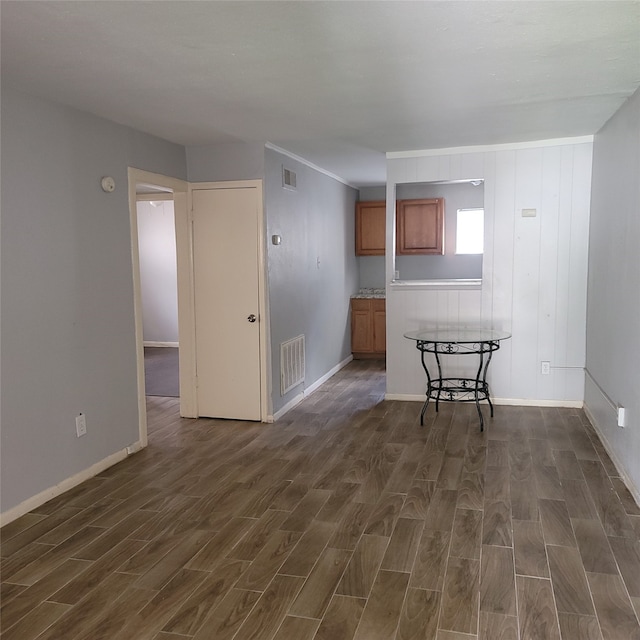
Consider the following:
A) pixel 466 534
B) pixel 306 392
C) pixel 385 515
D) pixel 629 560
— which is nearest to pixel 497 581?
pixel 466 534

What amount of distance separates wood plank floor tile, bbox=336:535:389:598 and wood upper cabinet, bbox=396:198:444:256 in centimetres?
468

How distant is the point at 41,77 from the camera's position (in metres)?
2.90

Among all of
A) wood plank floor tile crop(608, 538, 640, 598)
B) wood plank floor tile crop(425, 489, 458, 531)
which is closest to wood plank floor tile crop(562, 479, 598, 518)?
wood plank floor tile crop(608, 538, 640, 598)

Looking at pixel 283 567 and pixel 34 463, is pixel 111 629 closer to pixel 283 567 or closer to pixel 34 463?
pixel 283 567

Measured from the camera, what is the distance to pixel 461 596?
7.61 ft

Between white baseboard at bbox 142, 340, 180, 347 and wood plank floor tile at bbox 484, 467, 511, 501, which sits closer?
wood plank floor tile at bbox 484, 467, 511, 501

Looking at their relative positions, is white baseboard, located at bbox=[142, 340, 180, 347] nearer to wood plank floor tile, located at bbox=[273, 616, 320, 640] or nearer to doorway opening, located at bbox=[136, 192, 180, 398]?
doorway opening, located at bbox=[136, 192, 180, 398]

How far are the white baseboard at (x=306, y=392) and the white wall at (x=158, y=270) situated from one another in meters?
Result: 3.22

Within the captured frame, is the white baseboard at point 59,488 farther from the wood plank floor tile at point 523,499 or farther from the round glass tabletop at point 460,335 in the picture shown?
the wood plank floor tile at point 523,499

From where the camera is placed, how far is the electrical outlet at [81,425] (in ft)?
11.7

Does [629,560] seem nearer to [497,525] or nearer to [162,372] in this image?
[497,525]

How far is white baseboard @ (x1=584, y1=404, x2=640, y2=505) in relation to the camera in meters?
3.20

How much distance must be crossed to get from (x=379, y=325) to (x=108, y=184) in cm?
→ 456

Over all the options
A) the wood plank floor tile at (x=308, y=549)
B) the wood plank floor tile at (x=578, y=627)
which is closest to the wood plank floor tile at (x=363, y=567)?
the wood plank floor tile at (x=308, y=549)
